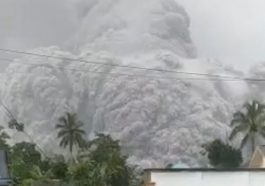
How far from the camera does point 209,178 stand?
78.5 feet

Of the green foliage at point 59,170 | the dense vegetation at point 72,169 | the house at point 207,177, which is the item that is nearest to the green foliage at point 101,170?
the dense vegetation at point 72,169

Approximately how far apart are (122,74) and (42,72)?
1332cm

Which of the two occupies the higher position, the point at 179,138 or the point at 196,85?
A: the point at 196,85

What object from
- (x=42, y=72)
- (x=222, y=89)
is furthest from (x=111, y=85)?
(x=222, y=89)

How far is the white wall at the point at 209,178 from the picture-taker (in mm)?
23311

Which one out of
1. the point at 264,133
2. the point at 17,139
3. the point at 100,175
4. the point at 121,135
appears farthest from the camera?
the point at 121,135

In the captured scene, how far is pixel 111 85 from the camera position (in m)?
113

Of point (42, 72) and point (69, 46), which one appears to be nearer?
point (42, 72)

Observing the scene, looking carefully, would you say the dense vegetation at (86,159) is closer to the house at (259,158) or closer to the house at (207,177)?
the house at (207,177)

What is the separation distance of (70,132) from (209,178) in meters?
58.6

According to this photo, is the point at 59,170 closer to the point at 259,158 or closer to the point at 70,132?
the point at 259,158

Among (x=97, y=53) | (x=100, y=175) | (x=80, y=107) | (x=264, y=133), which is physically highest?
(x=97, y=53)

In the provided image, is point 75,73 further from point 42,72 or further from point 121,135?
point 121,135

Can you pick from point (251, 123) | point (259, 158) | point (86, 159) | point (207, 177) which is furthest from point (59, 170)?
point (251, 123)
